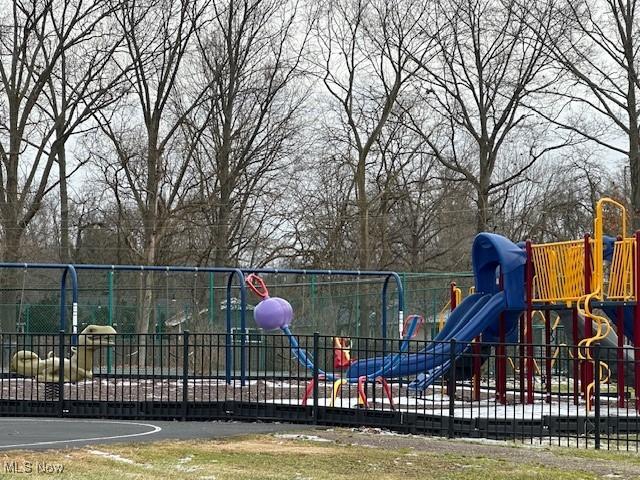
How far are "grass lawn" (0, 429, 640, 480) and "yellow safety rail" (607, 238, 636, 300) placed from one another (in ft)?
19.5

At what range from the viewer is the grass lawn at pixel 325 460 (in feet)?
35.6

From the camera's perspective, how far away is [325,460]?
472 inches

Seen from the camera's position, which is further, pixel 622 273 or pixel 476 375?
pixel 476 375

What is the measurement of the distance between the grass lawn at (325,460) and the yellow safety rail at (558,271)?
5.92 meters

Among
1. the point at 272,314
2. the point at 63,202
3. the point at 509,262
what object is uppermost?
the point at 63,202

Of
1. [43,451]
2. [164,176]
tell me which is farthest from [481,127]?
[43,451]

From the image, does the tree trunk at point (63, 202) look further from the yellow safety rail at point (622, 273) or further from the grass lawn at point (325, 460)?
the grass lawn at point (325, 460)

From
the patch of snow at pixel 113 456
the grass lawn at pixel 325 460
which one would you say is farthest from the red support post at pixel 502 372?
the patch of snow at pixel 113 456

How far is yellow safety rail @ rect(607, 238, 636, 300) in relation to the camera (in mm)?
19031

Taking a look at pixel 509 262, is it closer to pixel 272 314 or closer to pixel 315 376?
pixel 272 314

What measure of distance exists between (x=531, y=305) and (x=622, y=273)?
1823 millimetres

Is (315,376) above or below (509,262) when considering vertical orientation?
below

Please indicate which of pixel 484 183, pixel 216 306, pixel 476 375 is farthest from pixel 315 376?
pixel 484 183

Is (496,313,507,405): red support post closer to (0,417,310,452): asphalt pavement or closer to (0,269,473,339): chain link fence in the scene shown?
(0,417,310,452): asphalt pavement
